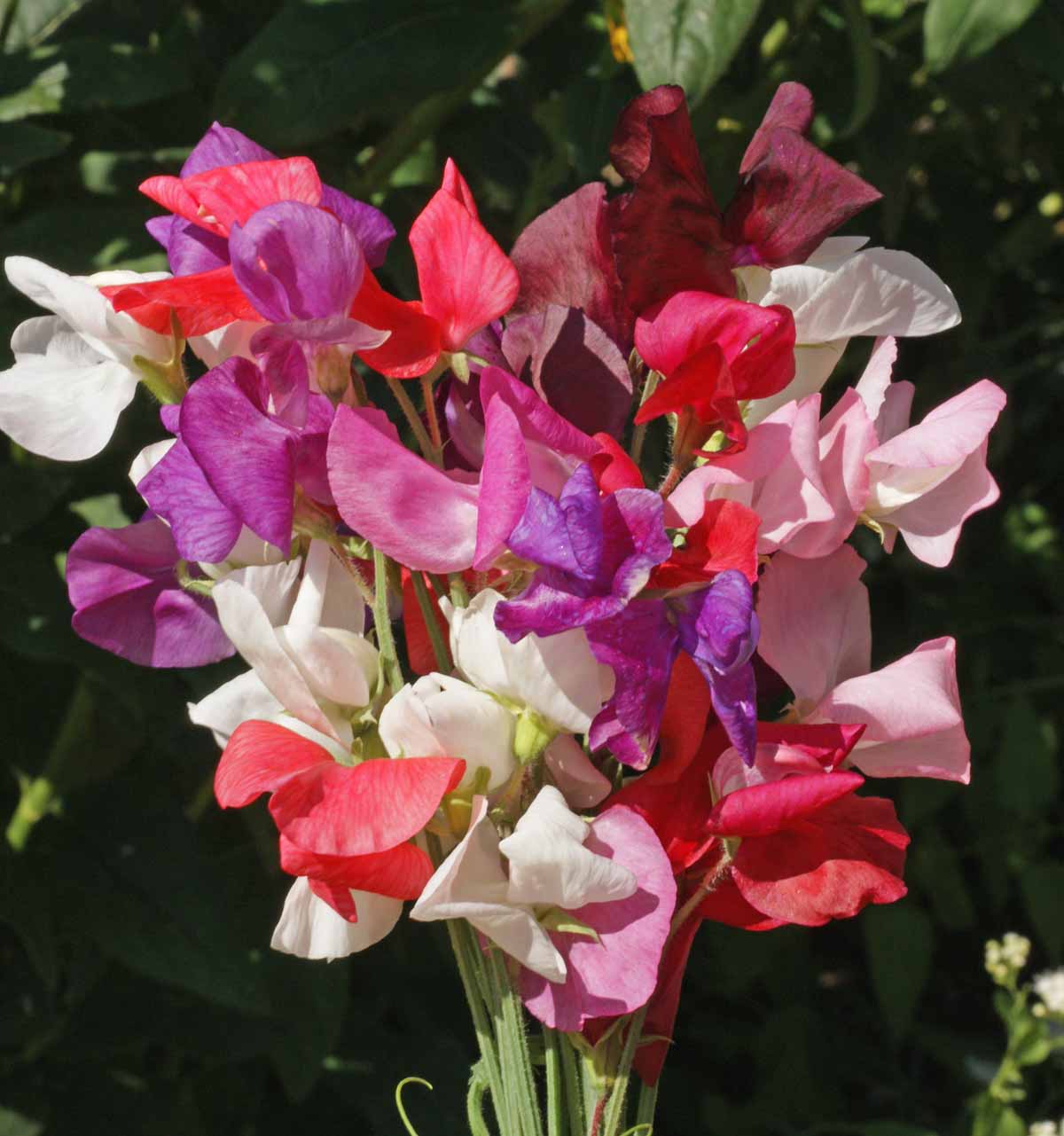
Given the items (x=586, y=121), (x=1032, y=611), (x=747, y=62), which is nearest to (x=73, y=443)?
(x=586, y=121)

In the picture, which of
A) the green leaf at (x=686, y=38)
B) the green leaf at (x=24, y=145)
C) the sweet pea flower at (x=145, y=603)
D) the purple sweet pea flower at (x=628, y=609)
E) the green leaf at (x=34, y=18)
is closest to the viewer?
the purple sweet pea flower at (x=628, y=609)

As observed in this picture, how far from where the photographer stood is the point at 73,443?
1.47 ft

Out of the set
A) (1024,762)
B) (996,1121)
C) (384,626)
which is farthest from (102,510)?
(1024,762)

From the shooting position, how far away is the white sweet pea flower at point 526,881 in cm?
38

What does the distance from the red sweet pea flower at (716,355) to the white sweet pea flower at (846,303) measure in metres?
0.02

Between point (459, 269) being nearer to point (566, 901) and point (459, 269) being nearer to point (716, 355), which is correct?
point (716, 355)

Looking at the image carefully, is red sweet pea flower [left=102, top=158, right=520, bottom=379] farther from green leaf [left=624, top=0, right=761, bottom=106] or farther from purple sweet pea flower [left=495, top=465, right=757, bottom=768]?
green leaf [left=624, top=0, right=761, bottom=106]

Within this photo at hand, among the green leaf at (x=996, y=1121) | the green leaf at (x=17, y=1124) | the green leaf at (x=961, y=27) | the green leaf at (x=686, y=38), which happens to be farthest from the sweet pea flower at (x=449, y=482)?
the green leaf at (x=17, y=1124)

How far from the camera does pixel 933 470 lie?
43 centimetres

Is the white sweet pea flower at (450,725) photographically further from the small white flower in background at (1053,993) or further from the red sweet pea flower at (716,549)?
the small white flower in background at (1053,993)

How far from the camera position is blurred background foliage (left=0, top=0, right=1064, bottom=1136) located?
85 centimetres

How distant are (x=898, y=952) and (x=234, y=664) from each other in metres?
0.82

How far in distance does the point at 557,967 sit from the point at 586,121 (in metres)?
0.64

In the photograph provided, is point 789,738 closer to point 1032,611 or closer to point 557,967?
point 557,967
